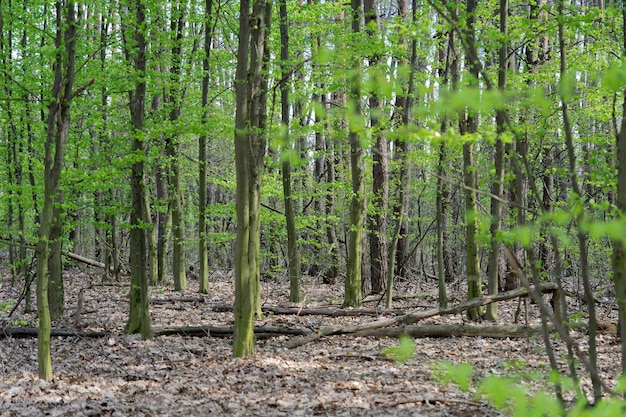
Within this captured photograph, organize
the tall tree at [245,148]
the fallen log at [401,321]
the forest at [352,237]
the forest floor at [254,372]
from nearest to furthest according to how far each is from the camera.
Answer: the forest at [352,237] < the forest floor at [254,372] < the tall tree at [245,148] < the fallen log at [401,321]

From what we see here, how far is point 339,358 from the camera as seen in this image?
7820mm

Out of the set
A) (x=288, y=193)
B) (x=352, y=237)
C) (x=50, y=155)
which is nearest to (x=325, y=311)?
(x=352, y=237)

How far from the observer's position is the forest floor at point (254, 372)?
19.3 ft

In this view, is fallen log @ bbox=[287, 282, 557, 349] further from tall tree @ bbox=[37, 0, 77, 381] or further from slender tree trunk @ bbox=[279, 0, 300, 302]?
slender tree trunk @ bbox=[279, 0, 300, 302]

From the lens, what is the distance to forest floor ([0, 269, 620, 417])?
19.3ft

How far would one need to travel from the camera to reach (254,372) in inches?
288

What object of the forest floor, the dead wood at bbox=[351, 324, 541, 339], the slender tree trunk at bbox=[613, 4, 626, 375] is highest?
the slender tree trunk at bbox=[613, 4, 626, 375]

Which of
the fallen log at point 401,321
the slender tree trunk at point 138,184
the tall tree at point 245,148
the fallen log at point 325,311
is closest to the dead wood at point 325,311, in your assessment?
the fallen log at point 325,311

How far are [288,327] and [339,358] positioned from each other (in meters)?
2.08

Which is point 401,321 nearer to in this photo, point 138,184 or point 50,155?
point 138,184

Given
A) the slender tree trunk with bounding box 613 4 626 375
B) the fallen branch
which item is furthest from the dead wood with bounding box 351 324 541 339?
the slender tree trunk with bounding box 613 4 626 375

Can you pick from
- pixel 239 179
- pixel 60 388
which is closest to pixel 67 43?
pixel 239 179

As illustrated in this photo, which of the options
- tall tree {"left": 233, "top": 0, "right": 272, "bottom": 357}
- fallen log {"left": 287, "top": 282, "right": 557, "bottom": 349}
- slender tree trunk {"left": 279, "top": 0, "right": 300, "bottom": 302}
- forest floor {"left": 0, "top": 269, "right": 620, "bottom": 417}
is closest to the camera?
forest floor {"left": 0, "top": 269, "right": 620, "bottom": 417}

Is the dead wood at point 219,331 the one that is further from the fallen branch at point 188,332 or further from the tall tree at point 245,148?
the tall tree at point 245,148
